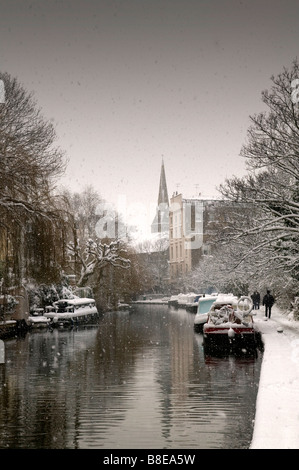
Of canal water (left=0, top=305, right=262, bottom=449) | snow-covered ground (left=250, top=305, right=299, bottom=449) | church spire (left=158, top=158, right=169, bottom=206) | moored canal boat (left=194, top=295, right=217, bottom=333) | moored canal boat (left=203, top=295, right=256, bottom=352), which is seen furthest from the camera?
church spire (left=158, top=158, right=169, bottom=206)

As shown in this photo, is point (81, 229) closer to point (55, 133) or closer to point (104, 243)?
point (104, 243)

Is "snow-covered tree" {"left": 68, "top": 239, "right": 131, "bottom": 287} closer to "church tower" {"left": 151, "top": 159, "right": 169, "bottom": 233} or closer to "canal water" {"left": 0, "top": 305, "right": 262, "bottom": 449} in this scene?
"canal water" {"left": 0, "top": 305, "right": 262, "bottom": 449}

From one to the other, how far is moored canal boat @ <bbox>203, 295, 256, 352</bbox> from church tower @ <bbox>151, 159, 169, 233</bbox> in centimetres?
8164

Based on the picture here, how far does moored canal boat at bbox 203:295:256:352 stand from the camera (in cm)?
1845

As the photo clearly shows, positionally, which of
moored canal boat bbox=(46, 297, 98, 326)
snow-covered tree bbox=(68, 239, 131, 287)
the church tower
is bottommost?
moored canal boat bbox=(46, 297, 98, 326)

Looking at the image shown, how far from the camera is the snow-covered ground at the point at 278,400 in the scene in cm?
702

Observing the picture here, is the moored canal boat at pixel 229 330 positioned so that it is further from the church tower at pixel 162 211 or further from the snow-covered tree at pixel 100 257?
the church tower at pixel 162 211

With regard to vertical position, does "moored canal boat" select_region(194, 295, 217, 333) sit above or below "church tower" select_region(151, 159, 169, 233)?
below

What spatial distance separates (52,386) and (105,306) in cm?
4068

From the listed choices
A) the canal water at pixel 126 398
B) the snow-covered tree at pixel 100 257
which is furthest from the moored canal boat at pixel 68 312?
the canal water at pixel 126 398

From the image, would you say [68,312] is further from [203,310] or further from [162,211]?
[162,211]

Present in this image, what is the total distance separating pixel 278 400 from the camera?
9.42 metres

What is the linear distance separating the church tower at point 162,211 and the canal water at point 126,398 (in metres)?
83.2

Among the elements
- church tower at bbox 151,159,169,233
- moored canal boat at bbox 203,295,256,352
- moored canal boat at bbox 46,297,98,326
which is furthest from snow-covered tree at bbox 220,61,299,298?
church tower at bbox 151,159,169,233
